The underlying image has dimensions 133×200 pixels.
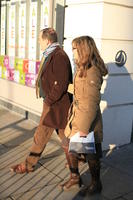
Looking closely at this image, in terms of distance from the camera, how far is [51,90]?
4152 millimetres

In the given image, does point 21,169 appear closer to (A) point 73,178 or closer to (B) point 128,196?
(A) point 73,178

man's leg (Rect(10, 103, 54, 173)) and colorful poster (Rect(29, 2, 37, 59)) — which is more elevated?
colorful poster (Rect(29, 2, 37, 59))

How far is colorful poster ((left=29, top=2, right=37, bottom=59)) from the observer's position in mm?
6812

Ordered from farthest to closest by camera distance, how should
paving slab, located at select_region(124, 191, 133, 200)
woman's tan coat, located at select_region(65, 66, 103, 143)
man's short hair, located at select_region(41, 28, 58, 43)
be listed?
man's short hair, located at select_region(41, 28, 58, 43)
paving slab, located at select_region(124, 191, 133, 200)
woman's tan coat, located at select_region(65, 66, 103, 143)

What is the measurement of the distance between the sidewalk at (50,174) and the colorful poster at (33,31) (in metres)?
1.71

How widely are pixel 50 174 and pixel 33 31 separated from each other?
132 inches

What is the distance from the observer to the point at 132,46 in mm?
5426

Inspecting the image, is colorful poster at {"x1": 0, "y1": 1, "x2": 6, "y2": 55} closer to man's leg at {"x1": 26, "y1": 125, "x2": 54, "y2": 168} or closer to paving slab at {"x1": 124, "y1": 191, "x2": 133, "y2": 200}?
man's leg at {"x1": 26, "y1": 125, "x2": 54, "y2": 168}

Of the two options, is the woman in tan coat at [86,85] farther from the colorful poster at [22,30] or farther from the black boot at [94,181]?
the colorful poster at [22,30]

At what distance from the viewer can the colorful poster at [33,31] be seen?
6.81 m

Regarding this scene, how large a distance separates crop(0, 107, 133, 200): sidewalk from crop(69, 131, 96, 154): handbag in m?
0.59

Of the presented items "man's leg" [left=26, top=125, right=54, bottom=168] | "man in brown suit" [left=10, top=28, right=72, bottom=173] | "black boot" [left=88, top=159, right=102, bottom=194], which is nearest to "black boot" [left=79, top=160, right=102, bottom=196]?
"black boot" [left=88, top=159, right=102, bottom=194]

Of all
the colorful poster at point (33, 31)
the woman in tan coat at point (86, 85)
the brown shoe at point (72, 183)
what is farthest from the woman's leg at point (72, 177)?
the colorful poster at point (33, 31)

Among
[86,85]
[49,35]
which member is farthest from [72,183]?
[49,35]
